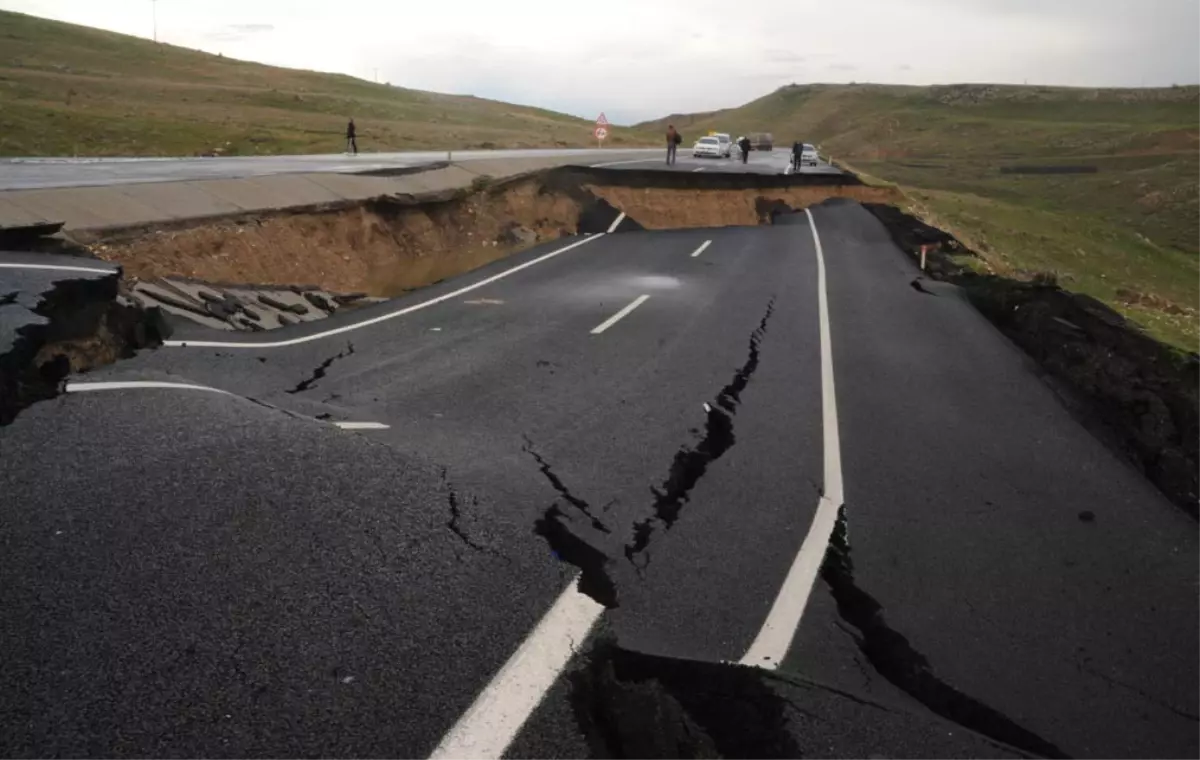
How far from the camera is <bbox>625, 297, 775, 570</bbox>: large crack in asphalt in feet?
17.9

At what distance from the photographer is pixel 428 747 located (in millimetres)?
3207

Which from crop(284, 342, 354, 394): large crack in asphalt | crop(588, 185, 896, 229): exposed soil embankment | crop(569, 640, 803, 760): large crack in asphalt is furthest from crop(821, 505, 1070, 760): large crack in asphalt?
crop(588, 185, 896, 229): exposed soil embankment

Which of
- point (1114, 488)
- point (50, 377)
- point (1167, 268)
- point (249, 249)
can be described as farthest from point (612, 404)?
point (1167, 268)

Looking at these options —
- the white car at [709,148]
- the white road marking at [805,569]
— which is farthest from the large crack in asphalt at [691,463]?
the white car at [709,148]

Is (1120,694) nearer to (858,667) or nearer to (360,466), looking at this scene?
(858,667)

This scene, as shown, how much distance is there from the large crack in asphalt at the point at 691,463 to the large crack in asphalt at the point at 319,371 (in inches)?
138

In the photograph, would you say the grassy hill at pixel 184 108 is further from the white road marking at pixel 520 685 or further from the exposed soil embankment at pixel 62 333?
the white road marking at pixel 520 685

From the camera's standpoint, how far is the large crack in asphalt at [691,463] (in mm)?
5461

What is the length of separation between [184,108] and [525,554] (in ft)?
214

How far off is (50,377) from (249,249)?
27.2ft

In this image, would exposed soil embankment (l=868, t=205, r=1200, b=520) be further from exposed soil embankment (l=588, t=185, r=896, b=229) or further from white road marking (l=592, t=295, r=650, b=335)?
exposed soil embankment (l=588, t=185, r=896, b=229)

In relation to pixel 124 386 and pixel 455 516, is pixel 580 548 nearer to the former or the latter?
pixel 455 516

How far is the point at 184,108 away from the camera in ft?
202

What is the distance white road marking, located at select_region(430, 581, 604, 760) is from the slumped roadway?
5 centimetres
